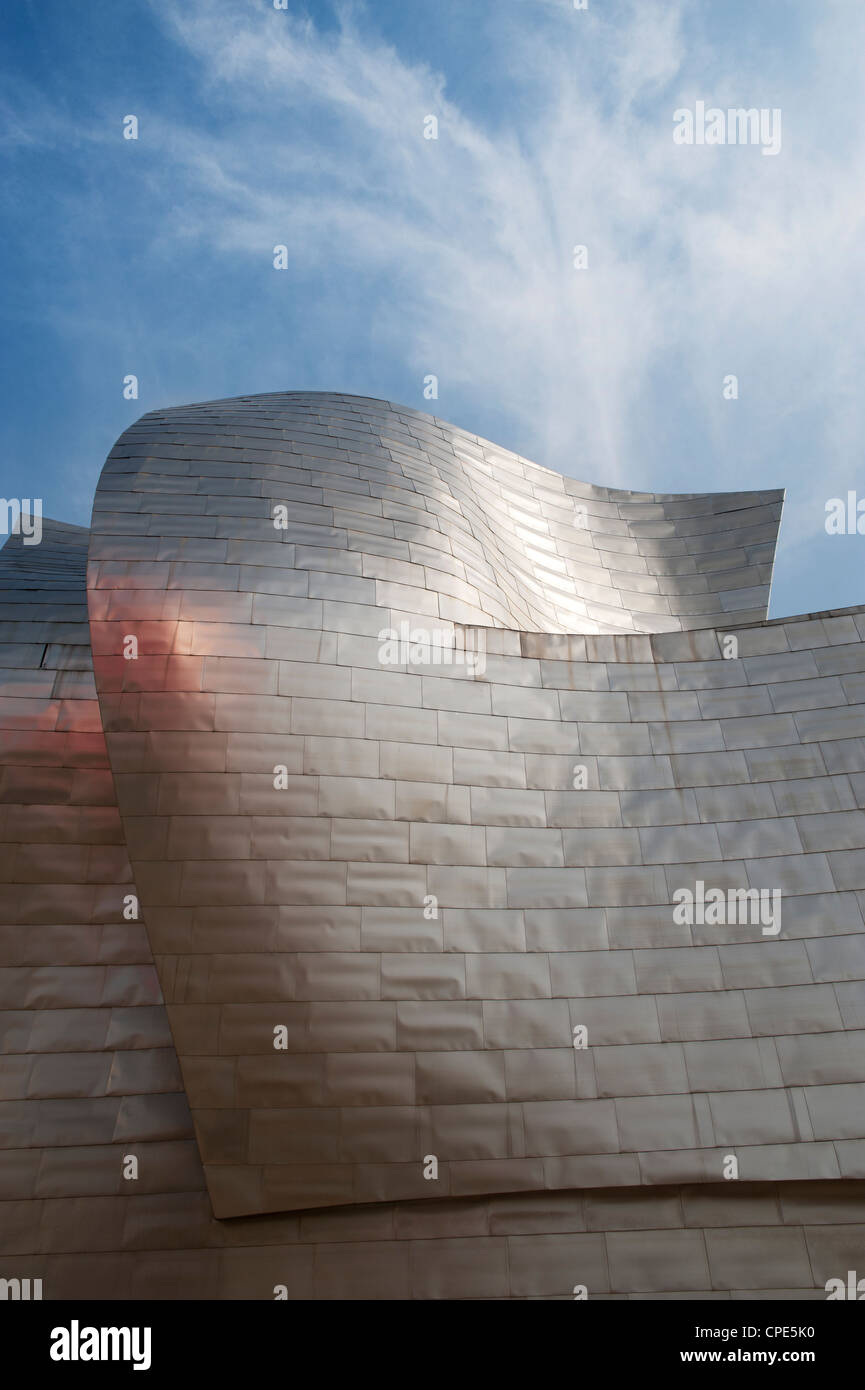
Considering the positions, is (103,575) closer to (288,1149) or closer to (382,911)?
(382,911)

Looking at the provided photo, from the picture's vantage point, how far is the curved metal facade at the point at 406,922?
8.01m

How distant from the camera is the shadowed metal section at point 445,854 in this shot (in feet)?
26.5

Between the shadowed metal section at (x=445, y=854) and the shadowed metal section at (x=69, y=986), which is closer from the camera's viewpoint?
the shadowed metal section at (x=445, y=854)

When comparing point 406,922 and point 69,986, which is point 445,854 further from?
point 69,986

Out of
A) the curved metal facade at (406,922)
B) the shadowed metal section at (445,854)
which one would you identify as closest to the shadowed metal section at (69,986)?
the curved metal facade at (406,922)

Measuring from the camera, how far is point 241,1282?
25.9ft

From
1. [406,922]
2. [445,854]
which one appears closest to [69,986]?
[406,922]

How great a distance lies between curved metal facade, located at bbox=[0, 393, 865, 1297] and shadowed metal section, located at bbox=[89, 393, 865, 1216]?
34mm

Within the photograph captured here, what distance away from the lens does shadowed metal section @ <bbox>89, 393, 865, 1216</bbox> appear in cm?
809

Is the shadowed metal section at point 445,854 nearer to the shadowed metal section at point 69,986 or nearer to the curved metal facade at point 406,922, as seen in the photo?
the curved metal facade at point 406,922

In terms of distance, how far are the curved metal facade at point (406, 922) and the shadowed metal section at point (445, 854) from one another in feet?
0.11

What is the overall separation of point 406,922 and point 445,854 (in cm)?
83

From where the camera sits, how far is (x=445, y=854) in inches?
360

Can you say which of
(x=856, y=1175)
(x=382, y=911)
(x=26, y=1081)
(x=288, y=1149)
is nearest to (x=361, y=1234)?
(x=288, y=1149)
